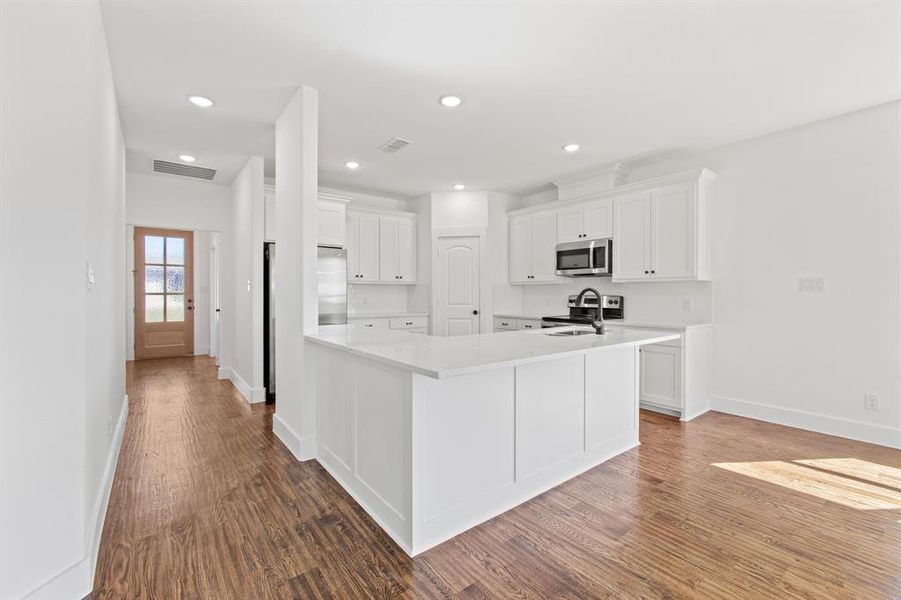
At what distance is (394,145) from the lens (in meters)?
3.95

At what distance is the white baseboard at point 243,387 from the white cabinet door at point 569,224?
391 centimetres

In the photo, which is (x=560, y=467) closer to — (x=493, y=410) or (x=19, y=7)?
(x=493, y=410)

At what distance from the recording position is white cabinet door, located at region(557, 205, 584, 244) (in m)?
4.88

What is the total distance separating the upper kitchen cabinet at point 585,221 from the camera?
4607mm

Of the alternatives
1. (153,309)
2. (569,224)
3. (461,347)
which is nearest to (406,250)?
(569,224)

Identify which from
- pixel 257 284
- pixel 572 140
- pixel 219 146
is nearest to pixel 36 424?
pixel 257 284

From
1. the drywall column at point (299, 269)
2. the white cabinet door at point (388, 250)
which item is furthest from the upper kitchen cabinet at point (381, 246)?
the drywall column at point (299, 269)

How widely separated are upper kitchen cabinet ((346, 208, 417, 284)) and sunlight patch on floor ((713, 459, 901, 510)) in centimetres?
435

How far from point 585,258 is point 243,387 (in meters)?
4.26

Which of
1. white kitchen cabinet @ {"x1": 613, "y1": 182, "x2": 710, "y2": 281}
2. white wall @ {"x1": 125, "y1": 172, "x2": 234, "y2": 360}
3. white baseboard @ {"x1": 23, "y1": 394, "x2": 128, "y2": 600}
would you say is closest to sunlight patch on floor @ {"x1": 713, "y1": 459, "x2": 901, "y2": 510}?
white kitchen cabinet @ {"x1": 613, "y1": 182, "x2": 710, "y2": 281}

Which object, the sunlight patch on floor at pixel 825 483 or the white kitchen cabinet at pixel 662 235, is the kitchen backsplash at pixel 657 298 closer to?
the white kitchen cabinet at pixel 662 235

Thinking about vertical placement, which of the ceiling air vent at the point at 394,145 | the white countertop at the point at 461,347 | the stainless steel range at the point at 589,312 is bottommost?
the white countertop at the point at 461,347

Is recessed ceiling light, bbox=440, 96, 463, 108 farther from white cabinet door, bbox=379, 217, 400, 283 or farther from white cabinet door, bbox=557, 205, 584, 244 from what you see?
white cabinet door, bbox=379, 217, 400, 283

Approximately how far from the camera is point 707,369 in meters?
4.08
